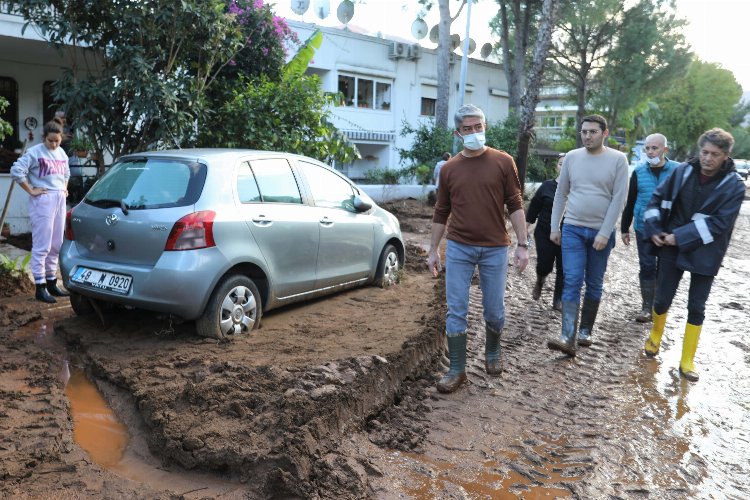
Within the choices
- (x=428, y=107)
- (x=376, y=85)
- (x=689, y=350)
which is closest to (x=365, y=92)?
(x=376, y=85)

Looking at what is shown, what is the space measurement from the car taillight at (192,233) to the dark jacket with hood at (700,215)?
12.3 ft

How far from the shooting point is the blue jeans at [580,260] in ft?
19.9

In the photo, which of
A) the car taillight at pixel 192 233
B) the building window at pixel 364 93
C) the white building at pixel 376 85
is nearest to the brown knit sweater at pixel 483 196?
the car taillight at pixel 192 233

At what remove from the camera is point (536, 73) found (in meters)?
16.6

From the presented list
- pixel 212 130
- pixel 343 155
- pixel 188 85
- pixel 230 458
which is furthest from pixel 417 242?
pixel 230 458

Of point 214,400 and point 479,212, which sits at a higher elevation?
point 479,212

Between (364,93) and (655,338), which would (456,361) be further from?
(364,93)

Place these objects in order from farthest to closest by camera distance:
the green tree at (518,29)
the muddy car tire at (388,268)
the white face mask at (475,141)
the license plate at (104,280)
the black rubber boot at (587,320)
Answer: the green tree at (518,29) < the muddy car tire at (388,268) < the black rubber boot at (587,320) < the license plate at (104,280) < the white face mask at (475,141)

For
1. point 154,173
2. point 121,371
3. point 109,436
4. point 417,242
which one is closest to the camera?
point 109,436

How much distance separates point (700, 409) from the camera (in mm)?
4941

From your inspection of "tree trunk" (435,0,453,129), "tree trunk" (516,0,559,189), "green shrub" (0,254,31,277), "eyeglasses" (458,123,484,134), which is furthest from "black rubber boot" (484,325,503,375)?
"tree trunk" (435,0,453,129)

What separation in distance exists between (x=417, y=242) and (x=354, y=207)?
→ 605 centimetres

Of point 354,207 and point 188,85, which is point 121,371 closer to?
point 354,207

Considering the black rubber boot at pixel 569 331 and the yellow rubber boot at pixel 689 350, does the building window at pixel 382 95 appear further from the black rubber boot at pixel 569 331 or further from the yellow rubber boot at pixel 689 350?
the yellow rubber boot at pixel 689 350
